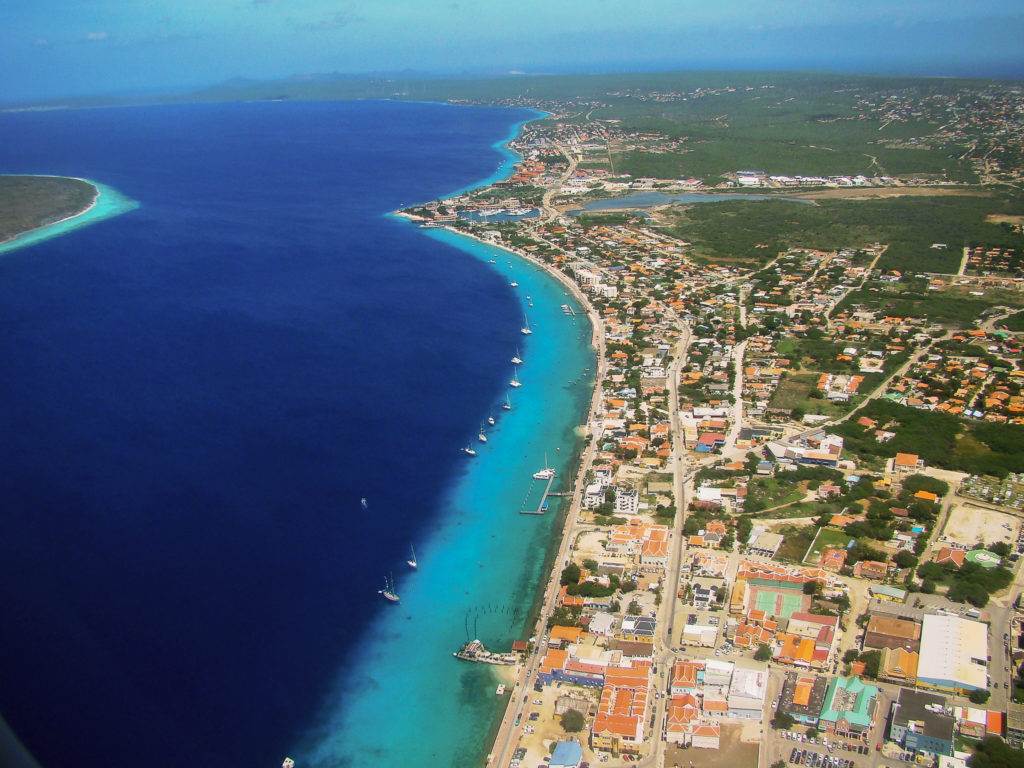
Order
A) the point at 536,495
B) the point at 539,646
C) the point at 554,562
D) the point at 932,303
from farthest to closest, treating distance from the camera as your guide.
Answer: the point at 932,303 < the point at 536,495 < the point at 554,562 < the point at 539,646

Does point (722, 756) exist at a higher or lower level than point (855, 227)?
lower

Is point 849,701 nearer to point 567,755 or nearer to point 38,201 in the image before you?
point 567,755

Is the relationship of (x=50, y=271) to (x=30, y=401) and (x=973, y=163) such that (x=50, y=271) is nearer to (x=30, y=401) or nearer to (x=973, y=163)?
(x=30, y=401)

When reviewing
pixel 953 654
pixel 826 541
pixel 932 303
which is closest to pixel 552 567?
pixel 826 541

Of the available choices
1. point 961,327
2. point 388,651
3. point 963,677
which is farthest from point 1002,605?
point 961,327

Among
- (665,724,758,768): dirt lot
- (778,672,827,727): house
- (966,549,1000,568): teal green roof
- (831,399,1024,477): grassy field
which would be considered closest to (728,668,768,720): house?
(778,672,827,727): house

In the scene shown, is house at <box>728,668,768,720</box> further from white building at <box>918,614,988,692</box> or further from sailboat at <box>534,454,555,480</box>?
sailboat at <box>534,454,555,480</box>
